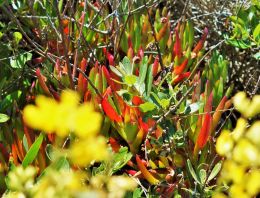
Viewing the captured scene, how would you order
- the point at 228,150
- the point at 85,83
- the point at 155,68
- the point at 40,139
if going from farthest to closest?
1. the point at 155,68
2. the point at 85,83
3. the point at 40,139
4. the point at 228,150

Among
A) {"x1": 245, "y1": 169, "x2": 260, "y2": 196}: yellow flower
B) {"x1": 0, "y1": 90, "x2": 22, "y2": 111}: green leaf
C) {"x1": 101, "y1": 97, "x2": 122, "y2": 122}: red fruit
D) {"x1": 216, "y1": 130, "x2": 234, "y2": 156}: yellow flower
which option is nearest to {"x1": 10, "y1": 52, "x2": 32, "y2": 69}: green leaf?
{"x1": 0, "y1": 90, "x2": 22, "y2": 111}: green leaf

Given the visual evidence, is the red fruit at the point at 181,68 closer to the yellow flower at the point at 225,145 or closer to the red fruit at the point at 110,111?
the red fruit at the point at 110,111

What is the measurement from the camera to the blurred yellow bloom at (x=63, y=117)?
0.54m

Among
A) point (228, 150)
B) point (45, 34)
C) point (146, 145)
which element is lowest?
point (146, 145)

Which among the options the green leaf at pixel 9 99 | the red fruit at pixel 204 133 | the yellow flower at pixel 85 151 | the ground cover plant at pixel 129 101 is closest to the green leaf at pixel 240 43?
the ground cover plant at pixel 129 101

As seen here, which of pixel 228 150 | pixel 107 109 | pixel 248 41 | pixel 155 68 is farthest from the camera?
pixel 248 41

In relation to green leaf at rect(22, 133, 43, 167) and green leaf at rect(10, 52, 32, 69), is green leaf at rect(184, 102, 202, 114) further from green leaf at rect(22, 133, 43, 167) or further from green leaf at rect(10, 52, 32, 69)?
green leaf at rect(10, 52, 32, 69)

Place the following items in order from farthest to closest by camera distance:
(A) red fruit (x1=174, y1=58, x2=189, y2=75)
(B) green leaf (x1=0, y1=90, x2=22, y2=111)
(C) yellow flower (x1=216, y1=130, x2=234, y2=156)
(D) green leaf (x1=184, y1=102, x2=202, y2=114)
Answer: (A) red fruit (x1=174, y1=58, x2=189, y2=75) < (B) green leaf (x1=0, y1=90, x2=22, y2=111) < (D) green leaf (x1=184, y1=102, x2=202, y2=114) < (C) yellow flower (x1=216, y1=130, x2=234, y2=156)

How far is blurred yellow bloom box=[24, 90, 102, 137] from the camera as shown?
0.54 meters

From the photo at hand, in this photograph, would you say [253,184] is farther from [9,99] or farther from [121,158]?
[9,99]

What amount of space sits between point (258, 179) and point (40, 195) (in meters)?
0.28

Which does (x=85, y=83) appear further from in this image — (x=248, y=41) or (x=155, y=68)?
(x=248, y=41)

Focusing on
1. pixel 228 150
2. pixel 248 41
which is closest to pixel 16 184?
pixel 228 150

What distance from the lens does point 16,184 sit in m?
0.77
